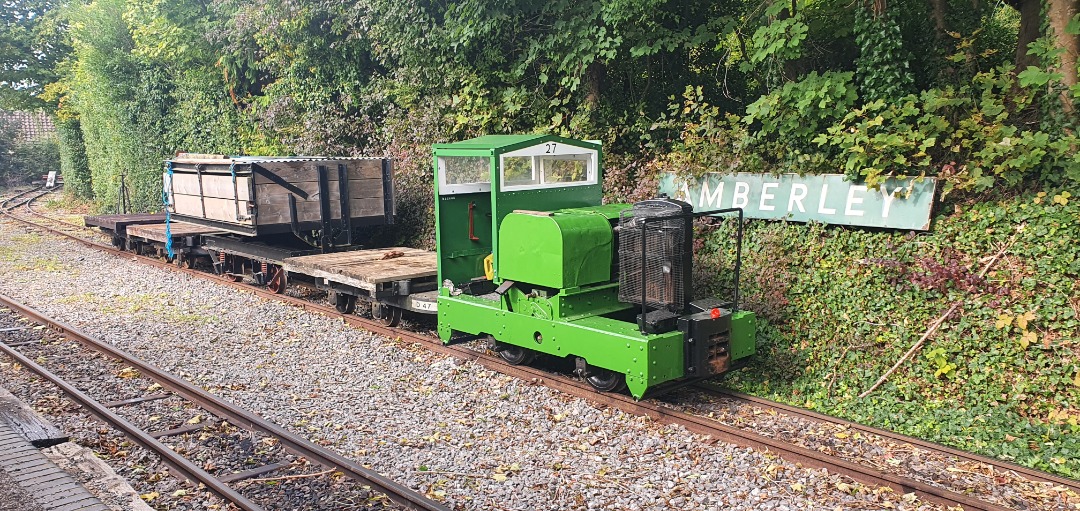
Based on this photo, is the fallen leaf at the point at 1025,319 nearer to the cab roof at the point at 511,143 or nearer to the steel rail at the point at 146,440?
the cab roof at the point at 511,143

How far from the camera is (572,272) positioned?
6867 millimetres

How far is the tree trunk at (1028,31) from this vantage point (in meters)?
7.70

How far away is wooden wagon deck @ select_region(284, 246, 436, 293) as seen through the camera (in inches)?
362

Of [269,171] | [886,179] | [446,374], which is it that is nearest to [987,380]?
[886,179]

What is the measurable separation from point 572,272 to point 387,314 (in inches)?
143

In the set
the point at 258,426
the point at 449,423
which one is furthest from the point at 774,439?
the point at 258,426

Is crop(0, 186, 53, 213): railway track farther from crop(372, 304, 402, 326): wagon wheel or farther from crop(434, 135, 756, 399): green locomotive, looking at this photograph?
crop(434, 135, 756, 399): green locomotive

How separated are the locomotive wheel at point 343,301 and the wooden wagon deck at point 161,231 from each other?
477 centimetres

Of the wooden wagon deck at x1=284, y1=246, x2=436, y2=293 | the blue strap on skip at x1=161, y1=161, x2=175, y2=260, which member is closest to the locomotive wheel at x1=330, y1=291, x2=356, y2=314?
the wooden wagon deck at x1=284, y1=246, x2=436, y2=293

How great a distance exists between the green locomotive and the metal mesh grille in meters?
0.01

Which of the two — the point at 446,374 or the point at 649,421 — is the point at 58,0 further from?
the point at 649,421

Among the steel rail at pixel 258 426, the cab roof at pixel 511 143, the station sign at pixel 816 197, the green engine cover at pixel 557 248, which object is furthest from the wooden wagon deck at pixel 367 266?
the station sign at pixel 816 197

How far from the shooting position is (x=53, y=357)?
27.9 ft

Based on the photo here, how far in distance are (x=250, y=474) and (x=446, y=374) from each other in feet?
8.54
